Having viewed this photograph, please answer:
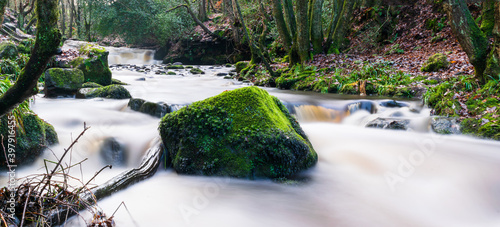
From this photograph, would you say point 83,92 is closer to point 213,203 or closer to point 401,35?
point 213,203

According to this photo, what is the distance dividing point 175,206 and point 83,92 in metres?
6.27

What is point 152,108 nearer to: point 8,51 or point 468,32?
point 8,51

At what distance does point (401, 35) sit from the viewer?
1330 cm

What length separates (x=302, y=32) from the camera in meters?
11.4

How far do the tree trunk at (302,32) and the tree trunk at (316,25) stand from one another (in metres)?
0.79

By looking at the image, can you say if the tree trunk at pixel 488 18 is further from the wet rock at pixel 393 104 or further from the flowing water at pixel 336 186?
the flowing water at pixel 336 186

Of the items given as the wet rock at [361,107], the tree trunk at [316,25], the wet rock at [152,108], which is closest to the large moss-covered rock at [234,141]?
the wet rock at [152,108]

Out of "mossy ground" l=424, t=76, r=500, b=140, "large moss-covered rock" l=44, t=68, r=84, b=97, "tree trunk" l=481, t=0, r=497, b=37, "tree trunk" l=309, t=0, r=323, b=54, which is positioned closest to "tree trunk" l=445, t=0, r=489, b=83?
"mossy ground" l=424, t=76, r=500, b=140

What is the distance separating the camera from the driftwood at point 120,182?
94.0 inches

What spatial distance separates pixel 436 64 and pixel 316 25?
4.72 meters

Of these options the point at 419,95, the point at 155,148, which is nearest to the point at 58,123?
the point at 155,148

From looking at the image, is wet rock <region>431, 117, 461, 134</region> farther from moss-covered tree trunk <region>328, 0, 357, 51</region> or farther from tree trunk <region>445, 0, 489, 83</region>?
moss-covered tree trunk <region>328, 0, 357, 51</region>

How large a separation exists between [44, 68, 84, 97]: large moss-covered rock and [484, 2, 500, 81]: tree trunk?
31.8 feet

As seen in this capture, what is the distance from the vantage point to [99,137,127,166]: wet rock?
4375 millimetres
